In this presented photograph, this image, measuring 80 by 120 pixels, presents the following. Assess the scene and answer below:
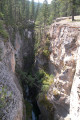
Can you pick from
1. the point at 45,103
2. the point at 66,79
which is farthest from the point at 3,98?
the point at 45,103

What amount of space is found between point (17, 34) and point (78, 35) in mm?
18349

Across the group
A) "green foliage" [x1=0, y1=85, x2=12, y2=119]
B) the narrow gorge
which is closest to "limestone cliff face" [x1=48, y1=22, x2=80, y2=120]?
the narrow gorge

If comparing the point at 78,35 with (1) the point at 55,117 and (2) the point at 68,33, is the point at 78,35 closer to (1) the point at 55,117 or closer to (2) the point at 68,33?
(2) the point at 68,33

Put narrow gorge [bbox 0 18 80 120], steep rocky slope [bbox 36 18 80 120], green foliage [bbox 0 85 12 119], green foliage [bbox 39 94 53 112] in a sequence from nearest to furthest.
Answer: green foliage [bbox 0 85 12 119]
narrow gorge [bbox 0 18 80 120]
steep rocky slope [bbox 36 18 80 120]
green foliage [bbox 39 94 53 112]

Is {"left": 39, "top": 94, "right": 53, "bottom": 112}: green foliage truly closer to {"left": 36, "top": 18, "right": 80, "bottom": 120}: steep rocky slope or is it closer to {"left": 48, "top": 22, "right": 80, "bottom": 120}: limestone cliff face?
{"left": 36, "top": 18, "right": 80, "bottom": 120}: steep rocky slope

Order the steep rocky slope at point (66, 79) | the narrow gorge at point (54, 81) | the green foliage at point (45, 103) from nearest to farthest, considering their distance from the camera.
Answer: the narrow gorge at point (54, 81) < the steep rocky slope at point (66, 79) < the green foliage at point (45, 103)

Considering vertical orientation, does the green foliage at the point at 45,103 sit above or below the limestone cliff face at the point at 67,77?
below

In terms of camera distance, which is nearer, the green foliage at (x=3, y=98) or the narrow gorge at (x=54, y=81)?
the green foliage at (x=3, y=98)

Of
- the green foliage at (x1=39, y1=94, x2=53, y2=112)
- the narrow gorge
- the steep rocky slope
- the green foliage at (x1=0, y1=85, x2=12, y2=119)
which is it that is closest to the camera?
the green foliage at (x1=0, y1=85, x2=12, y2=119)

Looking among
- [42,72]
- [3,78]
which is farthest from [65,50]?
[3,78]

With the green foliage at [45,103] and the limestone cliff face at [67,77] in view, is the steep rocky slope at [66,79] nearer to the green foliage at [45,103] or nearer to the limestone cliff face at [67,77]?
the limestone cliff face at [67,77]

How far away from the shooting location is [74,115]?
11.6m

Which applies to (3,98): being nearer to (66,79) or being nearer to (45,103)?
→ (66,79)

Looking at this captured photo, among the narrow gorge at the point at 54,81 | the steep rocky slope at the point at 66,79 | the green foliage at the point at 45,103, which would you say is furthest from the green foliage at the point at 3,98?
the green foliage at the point at 45,103
